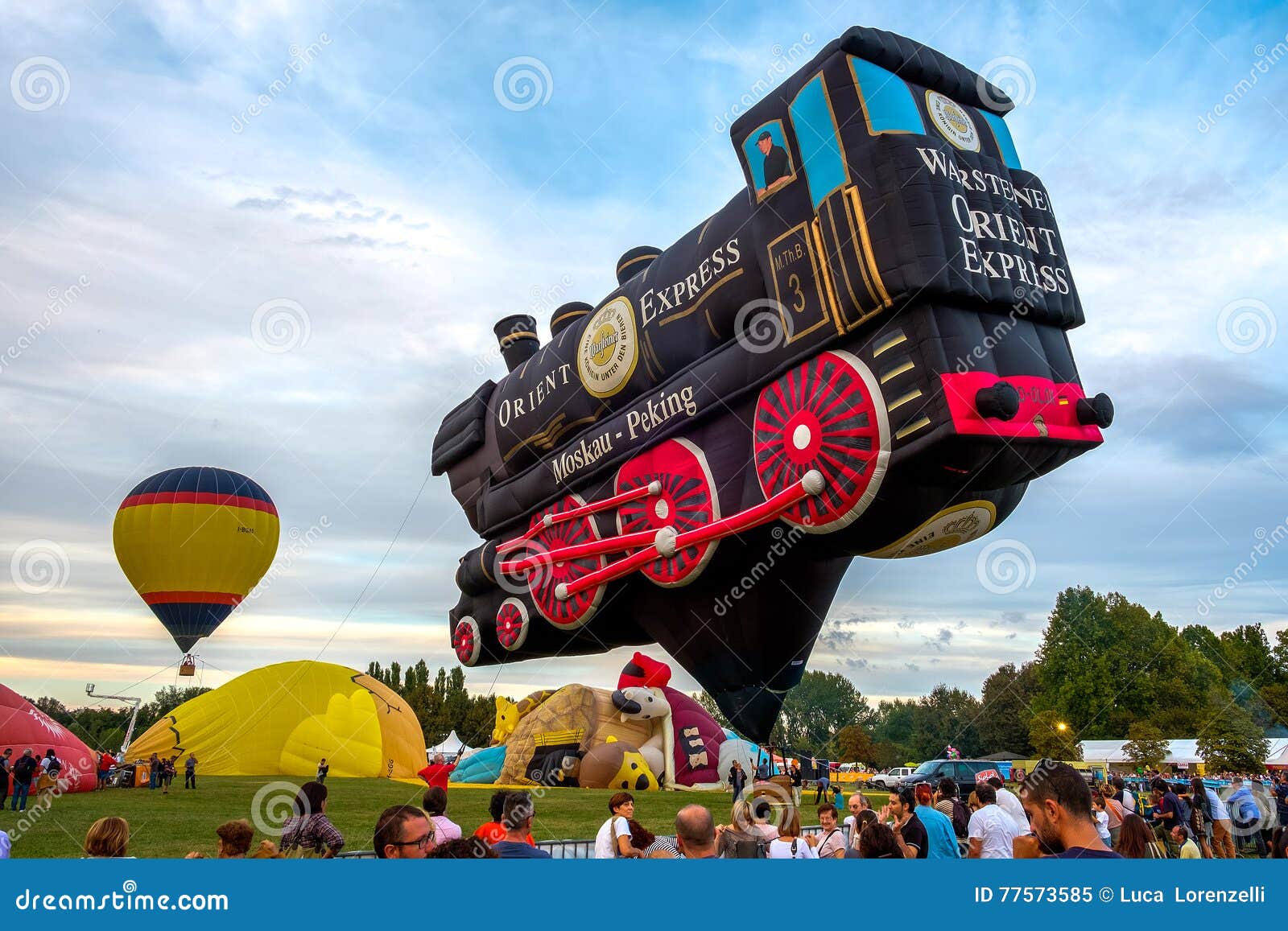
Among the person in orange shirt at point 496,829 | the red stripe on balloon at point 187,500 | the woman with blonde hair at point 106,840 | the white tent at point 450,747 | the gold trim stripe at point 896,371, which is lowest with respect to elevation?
the person in orange shirt at point 496,829

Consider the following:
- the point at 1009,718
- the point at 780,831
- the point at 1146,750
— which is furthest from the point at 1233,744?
the point at 780,831

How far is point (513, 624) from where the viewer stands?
44.9 feet

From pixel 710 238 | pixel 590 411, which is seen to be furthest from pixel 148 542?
pixel 710 238

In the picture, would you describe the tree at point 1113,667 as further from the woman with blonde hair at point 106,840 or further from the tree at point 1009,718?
the woman with blonde hair at point 106,840

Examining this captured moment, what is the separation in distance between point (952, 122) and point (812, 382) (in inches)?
116

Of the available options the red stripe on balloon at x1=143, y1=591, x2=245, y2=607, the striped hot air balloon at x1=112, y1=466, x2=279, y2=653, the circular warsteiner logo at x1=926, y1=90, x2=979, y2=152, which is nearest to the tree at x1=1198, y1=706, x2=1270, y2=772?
the circular warsteiner logo at x1=926, y1=90, x2=979, y2=152

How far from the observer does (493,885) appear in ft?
7.75

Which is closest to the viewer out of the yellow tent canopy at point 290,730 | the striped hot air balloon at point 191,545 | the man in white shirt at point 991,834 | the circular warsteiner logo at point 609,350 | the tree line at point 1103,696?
the man in white shirt at point 991,834

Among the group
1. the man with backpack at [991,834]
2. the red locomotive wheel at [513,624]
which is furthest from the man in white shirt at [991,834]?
the red locomotive wheel at [513,624]

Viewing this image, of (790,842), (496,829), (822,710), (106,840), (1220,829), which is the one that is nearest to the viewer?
(106,840)

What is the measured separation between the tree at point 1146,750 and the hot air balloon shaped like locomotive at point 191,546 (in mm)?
30507

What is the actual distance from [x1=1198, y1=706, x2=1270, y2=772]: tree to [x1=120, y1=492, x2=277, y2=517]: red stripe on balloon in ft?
100

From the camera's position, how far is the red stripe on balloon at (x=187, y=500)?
2462 cm

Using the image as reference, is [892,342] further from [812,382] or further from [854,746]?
[854,746]
